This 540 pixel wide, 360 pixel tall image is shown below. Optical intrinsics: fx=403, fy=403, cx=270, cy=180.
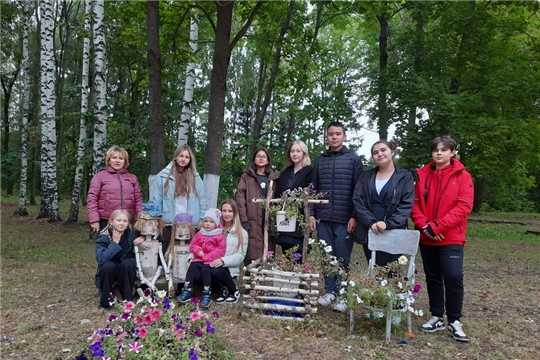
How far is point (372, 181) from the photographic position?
4.29 meters

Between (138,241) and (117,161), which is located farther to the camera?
(117,161)

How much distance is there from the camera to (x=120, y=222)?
461 cm

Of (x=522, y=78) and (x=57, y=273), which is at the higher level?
(x=522, y=78)

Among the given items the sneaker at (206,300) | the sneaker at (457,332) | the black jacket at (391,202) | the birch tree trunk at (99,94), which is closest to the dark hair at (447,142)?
the black jacket at (391,202)

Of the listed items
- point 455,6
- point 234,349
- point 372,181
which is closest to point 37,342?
point 234,349

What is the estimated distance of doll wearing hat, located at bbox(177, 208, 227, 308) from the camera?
464 cm

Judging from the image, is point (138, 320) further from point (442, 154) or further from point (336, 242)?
point (442, 154)

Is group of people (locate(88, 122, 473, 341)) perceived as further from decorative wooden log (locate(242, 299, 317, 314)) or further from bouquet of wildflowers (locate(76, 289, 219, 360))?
bouquet of wildflowers (locate(76, 289, 219, 360))

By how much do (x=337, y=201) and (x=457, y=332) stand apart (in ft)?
5.80

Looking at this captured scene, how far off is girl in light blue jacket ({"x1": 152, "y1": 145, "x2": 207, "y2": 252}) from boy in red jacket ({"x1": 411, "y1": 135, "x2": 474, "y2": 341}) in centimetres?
267

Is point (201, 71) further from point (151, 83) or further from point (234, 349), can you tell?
point (234, 349)

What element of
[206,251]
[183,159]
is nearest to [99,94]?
[183,159]

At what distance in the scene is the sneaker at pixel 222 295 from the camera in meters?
4.79

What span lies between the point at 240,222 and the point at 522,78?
831 centimetres
